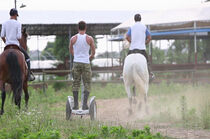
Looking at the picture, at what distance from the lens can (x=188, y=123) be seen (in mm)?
7270

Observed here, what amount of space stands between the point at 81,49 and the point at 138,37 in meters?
2.02

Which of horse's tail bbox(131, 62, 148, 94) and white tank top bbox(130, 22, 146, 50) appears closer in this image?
horse's tail bbox(131, 62, 148, 94)

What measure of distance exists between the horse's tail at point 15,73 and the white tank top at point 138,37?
2.77 m

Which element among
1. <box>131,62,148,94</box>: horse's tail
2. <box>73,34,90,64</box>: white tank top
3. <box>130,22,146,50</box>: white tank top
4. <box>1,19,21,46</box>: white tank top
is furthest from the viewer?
<box>130,22,146,50</box>: white tank top

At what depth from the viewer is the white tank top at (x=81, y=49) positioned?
7.85m

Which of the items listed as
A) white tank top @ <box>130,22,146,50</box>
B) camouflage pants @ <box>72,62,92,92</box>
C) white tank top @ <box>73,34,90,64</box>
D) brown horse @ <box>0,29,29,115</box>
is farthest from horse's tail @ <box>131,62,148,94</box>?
brown horse @ <box>0,29,29,115</box>

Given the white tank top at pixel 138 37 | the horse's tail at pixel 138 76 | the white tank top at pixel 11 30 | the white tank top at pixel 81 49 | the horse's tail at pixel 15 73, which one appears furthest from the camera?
the white tank top at pixel 138 37

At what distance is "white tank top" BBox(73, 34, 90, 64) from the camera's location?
309 inches

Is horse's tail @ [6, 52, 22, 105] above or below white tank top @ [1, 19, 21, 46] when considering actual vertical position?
below

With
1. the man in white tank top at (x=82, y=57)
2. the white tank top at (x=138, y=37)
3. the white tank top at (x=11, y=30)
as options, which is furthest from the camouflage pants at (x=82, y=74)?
the white tank top at (x=138, y=37)

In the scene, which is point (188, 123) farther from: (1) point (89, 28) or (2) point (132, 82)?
(1) point (89, 28)

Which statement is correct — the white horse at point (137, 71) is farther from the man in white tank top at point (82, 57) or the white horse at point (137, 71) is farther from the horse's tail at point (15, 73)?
the horse's tail at point (15, 73)

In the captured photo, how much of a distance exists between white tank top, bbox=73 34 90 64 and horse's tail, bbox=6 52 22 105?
49.5 inches

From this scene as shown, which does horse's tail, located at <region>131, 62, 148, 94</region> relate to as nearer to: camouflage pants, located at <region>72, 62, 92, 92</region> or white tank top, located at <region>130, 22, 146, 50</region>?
white tank top, located at <region>130, 22, 146, 50</region>
